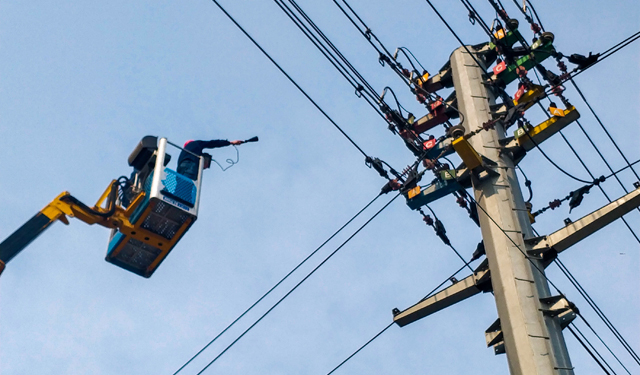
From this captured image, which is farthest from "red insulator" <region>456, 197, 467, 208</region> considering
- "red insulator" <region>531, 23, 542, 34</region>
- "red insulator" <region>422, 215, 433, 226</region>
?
"red insulator" <region>531, 23, 542, 34</region>

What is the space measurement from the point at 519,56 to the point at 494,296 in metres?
3.77

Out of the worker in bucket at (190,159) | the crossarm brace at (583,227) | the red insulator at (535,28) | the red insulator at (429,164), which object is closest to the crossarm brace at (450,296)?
the crossarm brace at (583,227)

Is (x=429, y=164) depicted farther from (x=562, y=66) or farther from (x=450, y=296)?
(x=562, y=66)

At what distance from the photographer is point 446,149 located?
29.6ft

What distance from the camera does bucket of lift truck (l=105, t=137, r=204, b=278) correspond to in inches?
352

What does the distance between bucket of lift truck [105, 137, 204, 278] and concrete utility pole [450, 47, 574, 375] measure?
3507 millimetres

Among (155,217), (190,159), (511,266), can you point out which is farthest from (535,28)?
(155,217)

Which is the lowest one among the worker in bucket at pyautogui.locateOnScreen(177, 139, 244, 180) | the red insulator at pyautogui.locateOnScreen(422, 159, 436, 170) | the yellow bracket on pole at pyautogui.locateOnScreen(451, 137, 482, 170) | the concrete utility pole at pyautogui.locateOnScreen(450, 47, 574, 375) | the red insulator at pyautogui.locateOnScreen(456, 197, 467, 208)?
the concrete utility pole at pyautogui.locateOnScreen(450, 47, 574, 375)

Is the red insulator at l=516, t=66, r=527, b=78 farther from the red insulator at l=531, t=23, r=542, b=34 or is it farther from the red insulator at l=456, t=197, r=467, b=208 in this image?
the red insulator at l=456, t=197, r=467, b=208

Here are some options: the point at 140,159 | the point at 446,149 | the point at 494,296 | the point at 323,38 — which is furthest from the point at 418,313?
the point at 140,159

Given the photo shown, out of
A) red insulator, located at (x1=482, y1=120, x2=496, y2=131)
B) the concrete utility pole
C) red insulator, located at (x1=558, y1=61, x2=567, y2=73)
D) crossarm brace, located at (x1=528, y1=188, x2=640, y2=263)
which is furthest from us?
red insulator, located at (x1=558, y1=61, x2=567, y2=73)

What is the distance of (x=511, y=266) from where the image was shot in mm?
7637

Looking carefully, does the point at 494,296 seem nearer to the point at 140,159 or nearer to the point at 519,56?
the point at 519,56

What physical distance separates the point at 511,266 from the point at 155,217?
167 inches
